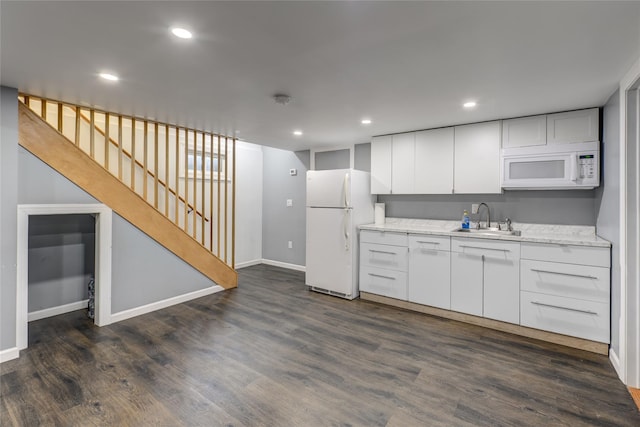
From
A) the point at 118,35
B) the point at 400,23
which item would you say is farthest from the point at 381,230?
the point at 118,35

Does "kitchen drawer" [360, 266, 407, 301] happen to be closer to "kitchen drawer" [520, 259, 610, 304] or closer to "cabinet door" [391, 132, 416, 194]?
"cabinet door" [391, 132, 416, 194]

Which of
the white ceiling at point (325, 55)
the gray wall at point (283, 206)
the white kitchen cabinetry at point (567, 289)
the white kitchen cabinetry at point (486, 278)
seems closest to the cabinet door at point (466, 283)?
the white kitchen cabinetry at point (486, 278)

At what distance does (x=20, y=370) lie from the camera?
2359 millimetres

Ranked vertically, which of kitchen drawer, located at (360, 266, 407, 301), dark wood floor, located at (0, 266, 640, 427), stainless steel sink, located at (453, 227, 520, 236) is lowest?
dark wood floor, located at (0, 266, 640, 427)

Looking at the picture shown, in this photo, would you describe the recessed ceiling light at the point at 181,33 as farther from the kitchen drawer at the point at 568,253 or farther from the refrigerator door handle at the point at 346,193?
the kitchen drawer at the point at 568,253

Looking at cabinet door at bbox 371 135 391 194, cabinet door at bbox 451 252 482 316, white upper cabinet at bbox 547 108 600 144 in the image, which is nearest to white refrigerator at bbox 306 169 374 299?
cabinet door at bbox 371 135 391 194

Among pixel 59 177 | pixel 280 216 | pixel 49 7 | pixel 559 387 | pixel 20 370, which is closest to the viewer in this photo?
pixel 49 7

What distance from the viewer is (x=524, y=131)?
326cm

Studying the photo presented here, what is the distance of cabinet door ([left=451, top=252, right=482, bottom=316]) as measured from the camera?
10.7 ft

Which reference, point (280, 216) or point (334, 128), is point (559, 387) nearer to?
point (334, 128)

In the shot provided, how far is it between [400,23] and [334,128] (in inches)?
91.0

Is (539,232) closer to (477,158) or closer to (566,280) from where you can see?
(566,280)

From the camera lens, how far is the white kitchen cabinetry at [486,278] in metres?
3.05

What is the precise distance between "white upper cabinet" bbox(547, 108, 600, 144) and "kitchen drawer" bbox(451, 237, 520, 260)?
45.4 inches
